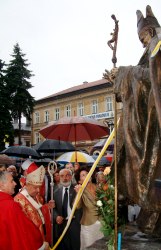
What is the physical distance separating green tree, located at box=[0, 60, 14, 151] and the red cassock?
24725mm

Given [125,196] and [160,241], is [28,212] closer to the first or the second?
[125,196]

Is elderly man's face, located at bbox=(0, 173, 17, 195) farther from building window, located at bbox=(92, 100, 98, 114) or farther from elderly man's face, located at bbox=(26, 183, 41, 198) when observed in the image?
building window, located at bbox=(92, 100, 98, 114)

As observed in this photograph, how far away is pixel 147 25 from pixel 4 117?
26.4 meters

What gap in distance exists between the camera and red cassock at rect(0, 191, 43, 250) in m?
3.17

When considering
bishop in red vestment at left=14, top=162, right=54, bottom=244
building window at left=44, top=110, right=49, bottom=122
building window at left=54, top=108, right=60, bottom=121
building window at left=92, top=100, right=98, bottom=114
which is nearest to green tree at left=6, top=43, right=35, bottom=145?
building window at left=92, top=100, right=98, bottom=114

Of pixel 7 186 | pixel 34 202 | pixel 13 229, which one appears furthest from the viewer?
pixel 34 202

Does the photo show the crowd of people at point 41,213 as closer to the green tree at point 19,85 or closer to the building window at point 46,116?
the green tree at point 19,85

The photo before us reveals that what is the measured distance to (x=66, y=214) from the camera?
5.64 meters

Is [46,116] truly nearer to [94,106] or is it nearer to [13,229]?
[94,106]

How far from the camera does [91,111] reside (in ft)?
142

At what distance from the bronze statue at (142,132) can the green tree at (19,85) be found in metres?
30.2

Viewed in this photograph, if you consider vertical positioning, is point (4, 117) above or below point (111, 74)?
above

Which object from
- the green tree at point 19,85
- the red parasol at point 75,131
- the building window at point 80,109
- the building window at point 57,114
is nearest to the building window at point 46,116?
the building window at point 57,114

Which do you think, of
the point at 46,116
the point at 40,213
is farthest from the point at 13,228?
the point at 46,116
